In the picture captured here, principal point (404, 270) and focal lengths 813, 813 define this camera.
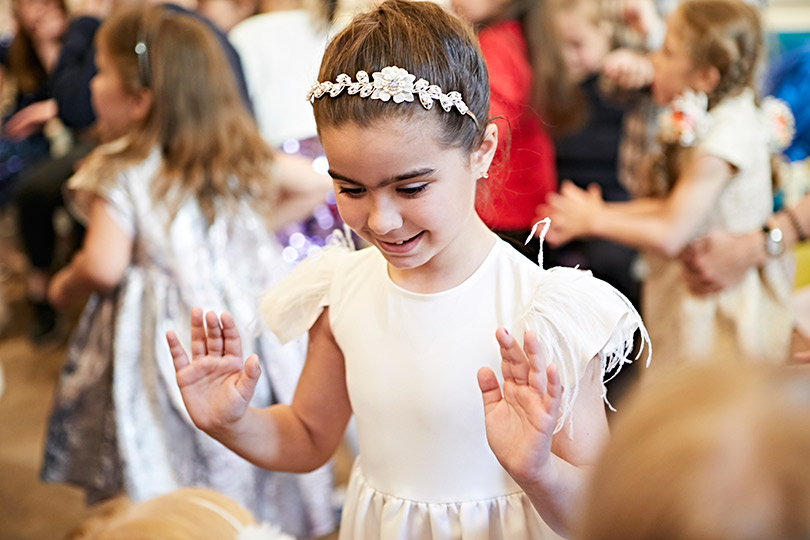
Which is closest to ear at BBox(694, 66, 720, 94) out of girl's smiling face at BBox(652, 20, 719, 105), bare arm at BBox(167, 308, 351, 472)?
girl's smiling face at BBox(652, 20, 719, 105)

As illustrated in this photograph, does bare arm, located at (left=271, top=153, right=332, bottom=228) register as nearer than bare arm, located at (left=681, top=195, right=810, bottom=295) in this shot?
No

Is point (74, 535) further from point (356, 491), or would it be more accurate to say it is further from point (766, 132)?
point (766, 132)

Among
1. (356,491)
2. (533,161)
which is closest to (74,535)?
(356,491)

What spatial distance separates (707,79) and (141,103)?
1.34 m

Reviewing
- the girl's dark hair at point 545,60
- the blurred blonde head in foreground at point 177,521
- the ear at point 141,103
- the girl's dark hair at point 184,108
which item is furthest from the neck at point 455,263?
the girl's dark hair at point 545,60

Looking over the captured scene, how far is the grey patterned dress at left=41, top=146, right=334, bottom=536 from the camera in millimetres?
1900

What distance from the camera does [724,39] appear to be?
6.22 feet

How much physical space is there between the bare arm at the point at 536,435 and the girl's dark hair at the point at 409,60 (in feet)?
0.93

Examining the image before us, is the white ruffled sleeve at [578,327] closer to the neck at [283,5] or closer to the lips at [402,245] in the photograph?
the lips at [402,245]

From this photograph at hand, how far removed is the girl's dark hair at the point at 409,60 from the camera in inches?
37.6

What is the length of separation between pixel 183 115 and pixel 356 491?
1077 mm

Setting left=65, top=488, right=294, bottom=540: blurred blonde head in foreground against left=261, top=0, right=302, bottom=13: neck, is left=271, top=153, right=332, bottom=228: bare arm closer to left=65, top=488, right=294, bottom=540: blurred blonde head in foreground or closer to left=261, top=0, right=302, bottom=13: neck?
left=261, top=0, right=302, bottom=13: neck

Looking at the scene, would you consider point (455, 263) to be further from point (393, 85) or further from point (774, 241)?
point (774, 241)

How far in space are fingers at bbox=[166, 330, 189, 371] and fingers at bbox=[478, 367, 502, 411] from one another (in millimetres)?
415
